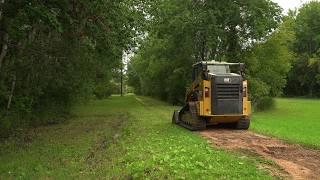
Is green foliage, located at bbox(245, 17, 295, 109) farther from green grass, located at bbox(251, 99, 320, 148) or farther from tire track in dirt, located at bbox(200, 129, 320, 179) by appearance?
tire track in dirt, located at bbox(200, 129, 320, 179)

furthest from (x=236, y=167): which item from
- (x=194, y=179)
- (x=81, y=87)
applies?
(x=81, y=87)

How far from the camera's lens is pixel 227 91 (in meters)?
22.0

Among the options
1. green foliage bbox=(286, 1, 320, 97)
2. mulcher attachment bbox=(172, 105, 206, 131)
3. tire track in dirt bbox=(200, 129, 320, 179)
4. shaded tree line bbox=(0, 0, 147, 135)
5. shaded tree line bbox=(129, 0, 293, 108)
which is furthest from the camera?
green foliage bbox=(286, 1, 320, 97)

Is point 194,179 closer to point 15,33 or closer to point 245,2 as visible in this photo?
point 15,33

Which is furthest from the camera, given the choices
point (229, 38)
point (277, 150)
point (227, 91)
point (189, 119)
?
point (229, 38)

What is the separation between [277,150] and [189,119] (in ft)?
26.1

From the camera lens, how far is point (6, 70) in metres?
27.5

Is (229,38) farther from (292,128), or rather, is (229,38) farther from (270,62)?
(292,128)

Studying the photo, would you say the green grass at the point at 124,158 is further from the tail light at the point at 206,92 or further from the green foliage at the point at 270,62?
the green foliage at the point at 270,62

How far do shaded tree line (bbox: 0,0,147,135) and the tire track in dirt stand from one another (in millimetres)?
6447

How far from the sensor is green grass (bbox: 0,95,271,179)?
1238 centimetres

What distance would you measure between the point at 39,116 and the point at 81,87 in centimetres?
631

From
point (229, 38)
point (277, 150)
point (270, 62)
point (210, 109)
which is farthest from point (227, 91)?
point (270, 62)

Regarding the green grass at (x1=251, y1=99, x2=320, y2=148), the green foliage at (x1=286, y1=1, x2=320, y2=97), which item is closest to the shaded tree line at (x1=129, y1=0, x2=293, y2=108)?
the green grass at (x1=251, y1=99, x2=320, y2=148)
